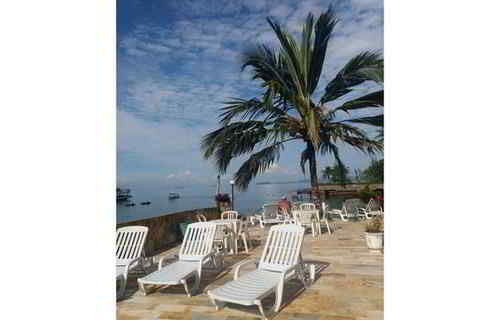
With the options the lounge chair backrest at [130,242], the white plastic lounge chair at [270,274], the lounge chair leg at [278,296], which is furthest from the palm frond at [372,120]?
the lounge chair leg at [278,296]

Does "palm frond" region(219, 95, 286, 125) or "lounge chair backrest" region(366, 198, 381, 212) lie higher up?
"palm frond" region(219, 95, 286, 125)

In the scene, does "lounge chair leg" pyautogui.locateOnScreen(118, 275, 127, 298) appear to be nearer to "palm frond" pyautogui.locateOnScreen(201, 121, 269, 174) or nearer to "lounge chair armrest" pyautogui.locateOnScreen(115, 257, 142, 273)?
"lounge chair armrest" pyautogui.locateOnScreen(115, 257, 142, 273)

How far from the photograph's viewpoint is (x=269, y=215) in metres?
9.57

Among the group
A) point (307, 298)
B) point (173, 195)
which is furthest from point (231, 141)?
point (173, 195)

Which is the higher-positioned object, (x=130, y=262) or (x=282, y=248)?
(x=282, y=248)

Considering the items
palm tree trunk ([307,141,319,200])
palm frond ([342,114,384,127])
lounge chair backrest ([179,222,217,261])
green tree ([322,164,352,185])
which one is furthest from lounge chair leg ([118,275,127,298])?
palm frond ([342,114,384,127])

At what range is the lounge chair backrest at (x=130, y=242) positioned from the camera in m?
4.77

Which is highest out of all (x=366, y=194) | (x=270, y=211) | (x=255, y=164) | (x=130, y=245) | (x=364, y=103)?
(x=364, y=103)

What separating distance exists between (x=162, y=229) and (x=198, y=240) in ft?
7.97

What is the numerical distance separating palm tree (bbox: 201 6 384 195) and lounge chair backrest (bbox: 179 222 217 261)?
4.25 metres

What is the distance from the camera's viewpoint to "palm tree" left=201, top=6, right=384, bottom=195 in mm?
8836

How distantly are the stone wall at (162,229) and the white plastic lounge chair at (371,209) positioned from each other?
Result: 4.85 m

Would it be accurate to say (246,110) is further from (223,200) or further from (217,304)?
(217,304)
